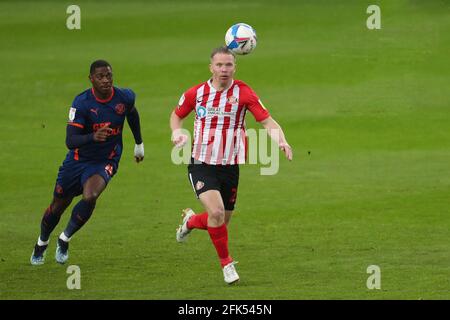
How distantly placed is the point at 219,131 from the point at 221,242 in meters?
1.22

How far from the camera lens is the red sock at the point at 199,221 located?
13.5 metres

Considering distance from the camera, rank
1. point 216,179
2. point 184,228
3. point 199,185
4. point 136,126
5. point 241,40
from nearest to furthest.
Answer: point 199,185 < point 216,179 < point 241,40 < point 184,228 < point 136,126

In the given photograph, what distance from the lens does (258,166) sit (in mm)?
20828

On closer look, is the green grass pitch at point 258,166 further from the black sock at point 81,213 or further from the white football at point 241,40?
the white football at point 241,40

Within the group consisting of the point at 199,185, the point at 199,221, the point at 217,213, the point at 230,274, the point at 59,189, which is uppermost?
the point at 59,189

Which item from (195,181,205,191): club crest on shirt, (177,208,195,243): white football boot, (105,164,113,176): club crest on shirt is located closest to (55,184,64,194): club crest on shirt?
(105,164,113,176): club crest on shirt

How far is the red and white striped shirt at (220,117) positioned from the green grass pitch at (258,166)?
1335 millimetres

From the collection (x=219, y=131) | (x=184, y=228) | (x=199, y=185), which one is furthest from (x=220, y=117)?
(x=184, y=228)

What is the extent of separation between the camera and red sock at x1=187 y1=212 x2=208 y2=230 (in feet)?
44.2

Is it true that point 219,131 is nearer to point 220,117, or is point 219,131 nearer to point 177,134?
point 220,117

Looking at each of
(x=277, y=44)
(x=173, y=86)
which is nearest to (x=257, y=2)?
(x=277, y=44)

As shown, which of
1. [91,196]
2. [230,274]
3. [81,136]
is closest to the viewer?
[230,274]

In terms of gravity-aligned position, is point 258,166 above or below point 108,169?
above

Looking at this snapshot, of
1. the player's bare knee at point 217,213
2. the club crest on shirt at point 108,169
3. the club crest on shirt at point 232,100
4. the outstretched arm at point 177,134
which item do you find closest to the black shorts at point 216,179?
the player's bare knee at point 217,213
